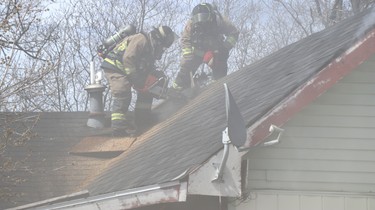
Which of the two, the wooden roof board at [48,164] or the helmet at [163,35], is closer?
the wooden roof board at [48,164]

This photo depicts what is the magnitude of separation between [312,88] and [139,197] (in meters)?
1.59

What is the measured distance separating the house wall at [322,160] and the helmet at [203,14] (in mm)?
6072

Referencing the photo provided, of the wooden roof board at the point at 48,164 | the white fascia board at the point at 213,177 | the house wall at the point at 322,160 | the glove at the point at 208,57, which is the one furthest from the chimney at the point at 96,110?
the white fascia board at the point at 213,177

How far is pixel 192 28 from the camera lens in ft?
37.6

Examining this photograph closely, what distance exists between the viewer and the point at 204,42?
11.6 metres

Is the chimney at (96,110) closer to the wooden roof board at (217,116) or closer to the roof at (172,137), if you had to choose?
the roof at (172,137)

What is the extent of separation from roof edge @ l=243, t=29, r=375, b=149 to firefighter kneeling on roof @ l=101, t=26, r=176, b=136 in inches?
202

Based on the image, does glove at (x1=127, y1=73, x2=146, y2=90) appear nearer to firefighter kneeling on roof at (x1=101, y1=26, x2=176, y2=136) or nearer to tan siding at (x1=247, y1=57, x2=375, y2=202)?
firefighter kneeling on roof at (x1=101, y1=26, x2=176, y2=136)

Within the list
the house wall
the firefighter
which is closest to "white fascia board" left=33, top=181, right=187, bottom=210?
the house wall

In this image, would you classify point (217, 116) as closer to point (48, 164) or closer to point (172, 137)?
point (172, 137)

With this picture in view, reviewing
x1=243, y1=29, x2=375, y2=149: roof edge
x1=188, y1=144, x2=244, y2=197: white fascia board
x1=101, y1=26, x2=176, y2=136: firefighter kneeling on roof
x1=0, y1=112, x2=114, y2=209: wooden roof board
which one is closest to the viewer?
x1=188, y1=144, x2=244, y2=197: white fascia board

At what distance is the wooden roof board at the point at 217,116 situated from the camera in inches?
196

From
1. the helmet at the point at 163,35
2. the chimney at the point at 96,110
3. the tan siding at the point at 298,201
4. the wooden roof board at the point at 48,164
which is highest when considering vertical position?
the helmet at the point at 163,35

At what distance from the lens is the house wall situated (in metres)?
5.11
